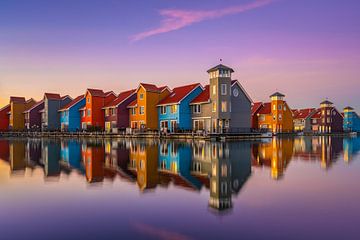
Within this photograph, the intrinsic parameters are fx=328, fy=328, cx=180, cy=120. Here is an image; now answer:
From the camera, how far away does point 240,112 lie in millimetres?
57500

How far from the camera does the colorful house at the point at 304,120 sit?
107875 millimetres

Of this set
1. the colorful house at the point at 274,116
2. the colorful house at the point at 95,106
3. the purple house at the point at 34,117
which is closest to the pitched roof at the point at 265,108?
the colorful house at the point at 274,116

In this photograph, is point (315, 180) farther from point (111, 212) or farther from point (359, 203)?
point (111, 212)

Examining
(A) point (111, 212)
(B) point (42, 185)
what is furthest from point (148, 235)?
(B) point (42, 185)

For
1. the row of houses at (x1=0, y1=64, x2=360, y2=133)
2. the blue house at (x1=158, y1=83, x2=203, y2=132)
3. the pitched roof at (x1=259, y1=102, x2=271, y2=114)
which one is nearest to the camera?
the row of houses at (x1=0, y1=64, x2=360, y2=133)

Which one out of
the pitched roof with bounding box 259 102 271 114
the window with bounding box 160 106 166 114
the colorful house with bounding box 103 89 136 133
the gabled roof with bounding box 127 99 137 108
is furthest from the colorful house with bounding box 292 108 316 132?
the colorful house with bounding box 103 89 136 133

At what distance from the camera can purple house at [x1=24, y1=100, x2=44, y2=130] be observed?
9000 centimetres

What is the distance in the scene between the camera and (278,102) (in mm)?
83875

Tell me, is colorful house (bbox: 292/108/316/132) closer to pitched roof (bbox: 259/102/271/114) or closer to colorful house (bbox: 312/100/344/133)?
colorful house (bbox: 312/100/344/133)

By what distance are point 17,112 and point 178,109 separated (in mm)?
60462

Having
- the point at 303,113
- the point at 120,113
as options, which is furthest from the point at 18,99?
the point at 303,113

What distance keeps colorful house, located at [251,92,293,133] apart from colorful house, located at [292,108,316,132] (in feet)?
74.3

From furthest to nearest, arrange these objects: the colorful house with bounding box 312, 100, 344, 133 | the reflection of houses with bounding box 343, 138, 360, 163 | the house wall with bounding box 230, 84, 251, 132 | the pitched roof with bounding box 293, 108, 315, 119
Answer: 1. the pitched roof with bounding box 293, 108, 315, 119
2. the colorful house with bounding box 312, 100, 344, 133
3. the house wall with bounding box 230, 84, 251, 132
4. the reflection of houses with bounding box 343, 138, 360, 163

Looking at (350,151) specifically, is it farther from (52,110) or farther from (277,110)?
(52,110)
